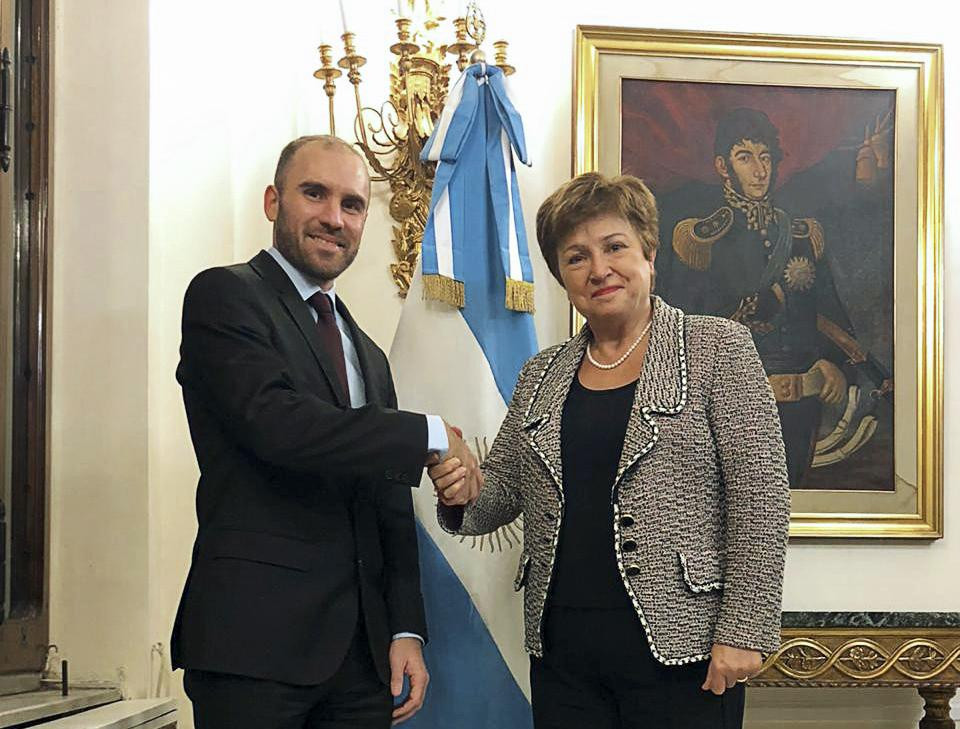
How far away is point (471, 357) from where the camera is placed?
2947 mm

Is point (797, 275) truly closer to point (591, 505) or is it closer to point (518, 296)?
point (518, 296)

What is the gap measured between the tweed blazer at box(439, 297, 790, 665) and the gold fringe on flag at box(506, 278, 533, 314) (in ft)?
2.83

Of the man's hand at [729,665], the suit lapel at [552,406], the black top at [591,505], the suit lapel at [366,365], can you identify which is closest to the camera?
the man's hand at [729,665]

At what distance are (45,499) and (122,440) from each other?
23 centimetres

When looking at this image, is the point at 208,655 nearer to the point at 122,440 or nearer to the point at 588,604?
the point at 588,604

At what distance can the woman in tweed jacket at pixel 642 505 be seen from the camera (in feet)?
6.30

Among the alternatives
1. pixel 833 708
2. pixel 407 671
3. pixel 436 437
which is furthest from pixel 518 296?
pixel 833 708

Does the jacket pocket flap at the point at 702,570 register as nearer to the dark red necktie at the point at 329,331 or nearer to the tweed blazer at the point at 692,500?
the tweed blazer at the point at 692,500

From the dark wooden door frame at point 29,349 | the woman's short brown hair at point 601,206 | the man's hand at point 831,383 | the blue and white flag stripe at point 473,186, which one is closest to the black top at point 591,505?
the woman's short brown hair at point 601,206

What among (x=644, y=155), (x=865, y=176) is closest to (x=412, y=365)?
(x=644, y=155)

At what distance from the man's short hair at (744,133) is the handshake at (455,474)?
1703mm

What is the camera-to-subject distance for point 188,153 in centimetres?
301

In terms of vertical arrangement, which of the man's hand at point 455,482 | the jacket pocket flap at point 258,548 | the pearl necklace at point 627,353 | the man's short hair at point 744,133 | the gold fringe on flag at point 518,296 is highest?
the man's short hair at point 744,133

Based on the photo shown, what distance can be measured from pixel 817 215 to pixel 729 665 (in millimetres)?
2002
